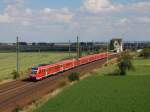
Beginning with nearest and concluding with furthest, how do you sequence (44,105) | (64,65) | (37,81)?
(44,105)
(37,81)
(64,65)

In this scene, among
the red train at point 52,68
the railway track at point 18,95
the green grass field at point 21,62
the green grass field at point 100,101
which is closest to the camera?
the green grass field at point 100,101

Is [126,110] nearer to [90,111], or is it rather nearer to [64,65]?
[90,111]

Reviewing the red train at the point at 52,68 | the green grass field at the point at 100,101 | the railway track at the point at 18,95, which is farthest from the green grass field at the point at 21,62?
the green grass field at the point at 100,101

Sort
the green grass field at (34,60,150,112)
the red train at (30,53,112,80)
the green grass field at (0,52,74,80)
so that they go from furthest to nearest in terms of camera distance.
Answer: the green grass field at (0,52,74,80), the red train at (30,53,112,80), the green grass field at (34,60,150,112)

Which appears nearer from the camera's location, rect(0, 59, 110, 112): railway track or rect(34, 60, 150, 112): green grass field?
rect(34, 60, 150, 112): green grass field

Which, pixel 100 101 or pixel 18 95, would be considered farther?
pixel 18 95

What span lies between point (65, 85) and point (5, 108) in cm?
1497

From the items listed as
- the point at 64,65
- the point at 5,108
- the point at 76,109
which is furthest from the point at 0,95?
the point at 64,65

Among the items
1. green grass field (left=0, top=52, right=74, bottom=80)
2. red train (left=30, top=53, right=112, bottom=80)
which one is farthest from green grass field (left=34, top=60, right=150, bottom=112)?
green grass field (left=0, top=52, right=74, bottom=80)

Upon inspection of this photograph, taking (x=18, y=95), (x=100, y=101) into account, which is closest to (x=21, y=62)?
(x=18, y=95)

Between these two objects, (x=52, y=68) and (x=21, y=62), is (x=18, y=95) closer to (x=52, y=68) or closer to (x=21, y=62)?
(x=52, y=68)

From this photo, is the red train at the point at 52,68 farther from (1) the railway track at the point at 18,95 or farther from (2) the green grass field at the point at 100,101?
(2) the green grass field at the point at 100,101

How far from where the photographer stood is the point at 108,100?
33281 mm

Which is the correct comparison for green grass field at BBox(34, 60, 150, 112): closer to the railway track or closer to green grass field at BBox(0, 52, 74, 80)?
the railway track
